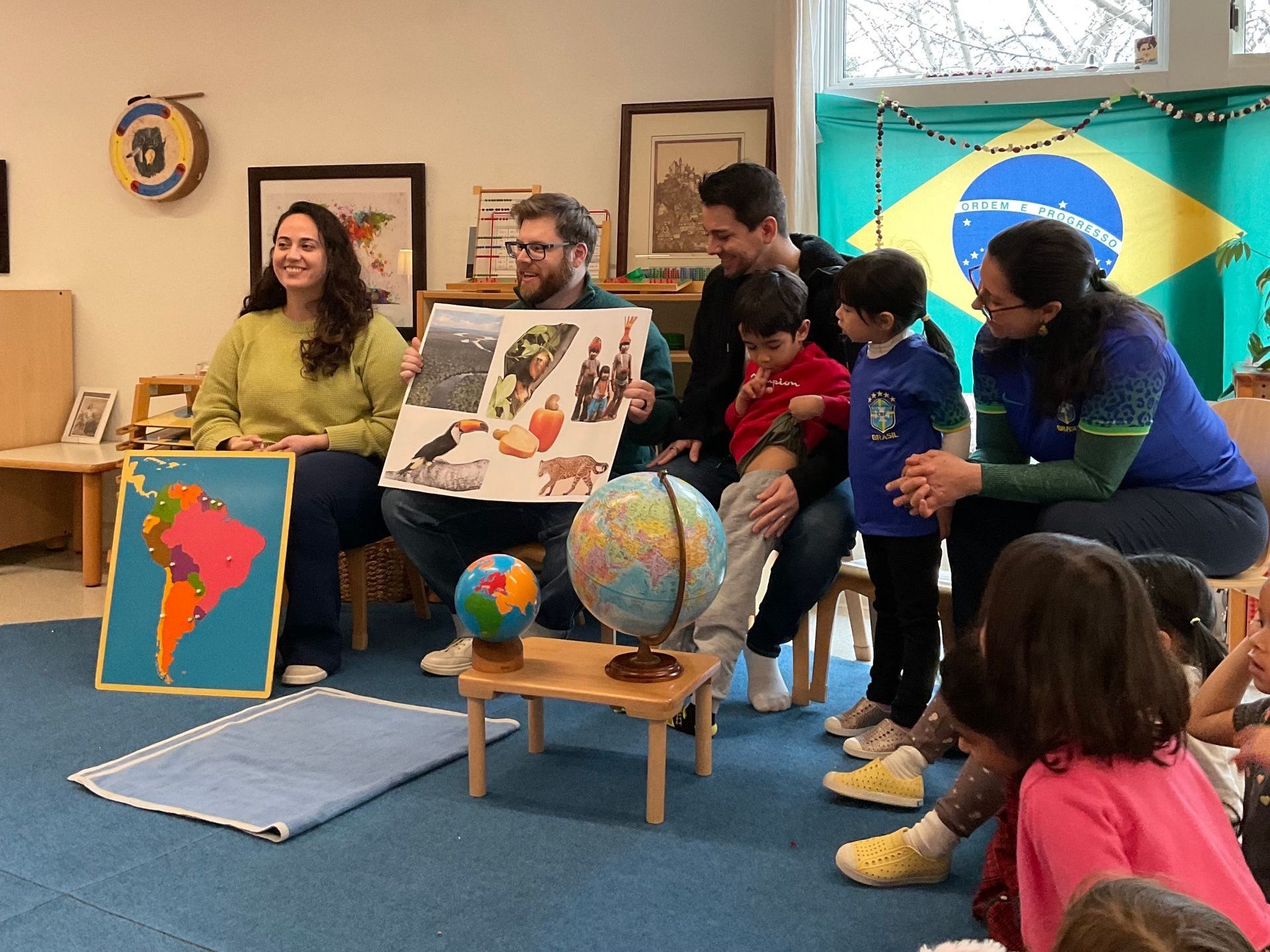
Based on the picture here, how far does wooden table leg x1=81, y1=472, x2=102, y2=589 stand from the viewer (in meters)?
4.60

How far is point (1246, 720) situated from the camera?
1.78 meters

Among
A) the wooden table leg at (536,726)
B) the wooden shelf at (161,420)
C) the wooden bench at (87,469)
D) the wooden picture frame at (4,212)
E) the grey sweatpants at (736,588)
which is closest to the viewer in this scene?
the wooden table leg at (536,726)

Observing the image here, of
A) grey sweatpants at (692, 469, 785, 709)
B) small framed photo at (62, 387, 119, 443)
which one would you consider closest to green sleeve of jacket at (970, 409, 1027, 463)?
grey sweatpants at (692, 469, 785, 709)

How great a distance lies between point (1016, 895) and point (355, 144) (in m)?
4.01

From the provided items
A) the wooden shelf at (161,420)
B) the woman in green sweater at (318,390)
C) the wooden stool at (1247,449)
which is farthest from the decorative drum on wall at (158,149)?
the wooden stool at (1247,449)

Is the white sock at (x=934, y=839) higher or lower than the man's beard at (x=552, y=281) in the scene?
lower

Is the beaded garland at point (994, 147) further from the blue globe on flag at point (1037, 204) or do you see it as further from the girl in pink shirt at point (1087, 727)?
the girl in pink shirt at point (1087, 727)

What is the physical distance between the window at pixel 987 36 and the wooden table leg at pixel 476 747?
2.86 meters

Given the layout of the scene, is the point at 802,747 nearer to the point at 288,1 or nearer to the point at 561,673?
the point at 561,673

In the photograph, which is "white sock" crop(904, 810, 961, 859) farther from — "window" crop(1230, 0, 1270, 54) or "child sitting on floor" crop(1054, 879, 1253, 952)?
"window" crop(1230, 0, 1270, 54)

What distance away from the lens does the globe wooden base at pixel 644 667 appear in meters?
2.49

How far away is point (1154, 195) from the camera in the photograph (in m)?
3.95

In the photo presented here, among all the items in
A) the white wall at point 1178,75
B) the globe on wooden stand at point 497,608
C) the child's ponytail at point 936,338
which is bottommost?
the globe on wooden stand at point 497,608

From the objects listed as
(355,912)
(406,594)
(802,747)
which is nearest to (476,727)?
(355,912)
